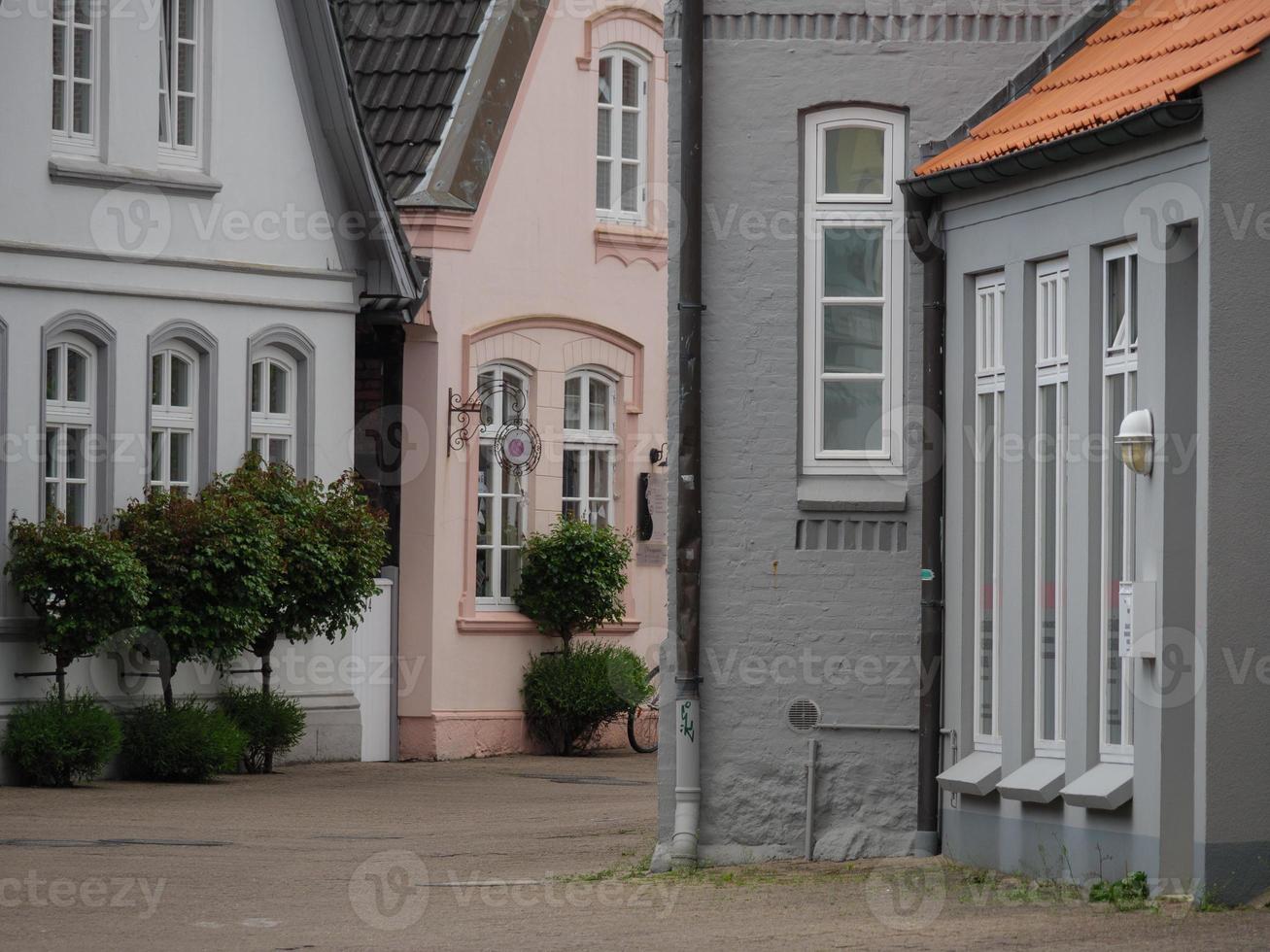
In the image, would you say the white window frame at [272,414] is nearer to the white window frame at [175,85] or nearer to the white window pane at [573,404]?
the white window frame at [175,85]

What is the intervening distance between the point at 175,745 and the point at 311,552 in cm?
236

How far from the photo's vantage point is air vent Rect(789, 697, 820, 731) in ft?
48.2

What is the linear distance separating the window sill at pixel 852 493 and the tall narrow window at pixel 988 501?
60 cm

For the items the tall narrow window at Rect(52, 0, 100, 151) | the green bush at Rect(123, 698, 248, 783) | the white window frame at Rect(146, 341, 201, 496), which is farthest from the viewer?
the white window frame at Rect(146, 341, 201, 496)

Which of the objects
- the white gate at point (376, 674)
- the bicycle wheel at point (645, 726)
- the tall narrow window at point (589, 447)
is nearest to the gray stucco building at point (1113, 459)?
the white gate at point (376, 674)

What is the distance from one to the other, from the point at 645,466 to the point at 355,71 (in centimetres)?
549

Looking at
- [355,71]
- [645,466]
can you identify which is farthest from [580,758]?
[355,71]

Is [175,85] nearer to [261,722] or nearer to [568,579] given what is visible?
[261,722]

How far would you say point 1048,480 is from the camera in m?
13.4

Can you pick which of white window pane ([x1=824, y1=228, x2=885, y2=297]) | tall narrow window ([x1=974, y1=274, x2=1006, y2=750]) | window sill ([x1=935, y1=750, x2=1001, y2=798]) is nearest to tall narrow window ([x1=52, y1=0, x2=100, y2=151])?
white window pane ([x1=824, y1=228, x2=885, y2=297])

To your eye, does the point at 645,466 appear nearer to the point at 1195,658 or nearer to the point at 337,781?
the point at 337,781

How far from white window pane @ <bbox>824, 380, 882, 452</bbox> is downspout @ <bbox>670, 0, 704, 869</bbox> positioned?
0.82 metres

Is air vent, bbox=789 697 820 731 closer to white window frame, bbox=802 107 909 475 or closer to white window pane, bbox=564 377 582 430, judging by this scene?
white window frame, bbox=802 107 909 475

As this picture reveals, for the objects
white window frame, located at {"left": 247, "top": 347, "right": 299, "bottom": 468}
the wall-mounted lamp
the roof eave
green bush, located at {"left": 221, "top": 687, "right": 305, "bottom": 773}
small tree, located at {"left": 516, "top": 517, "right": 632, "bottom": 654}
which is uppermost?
the roof eave
